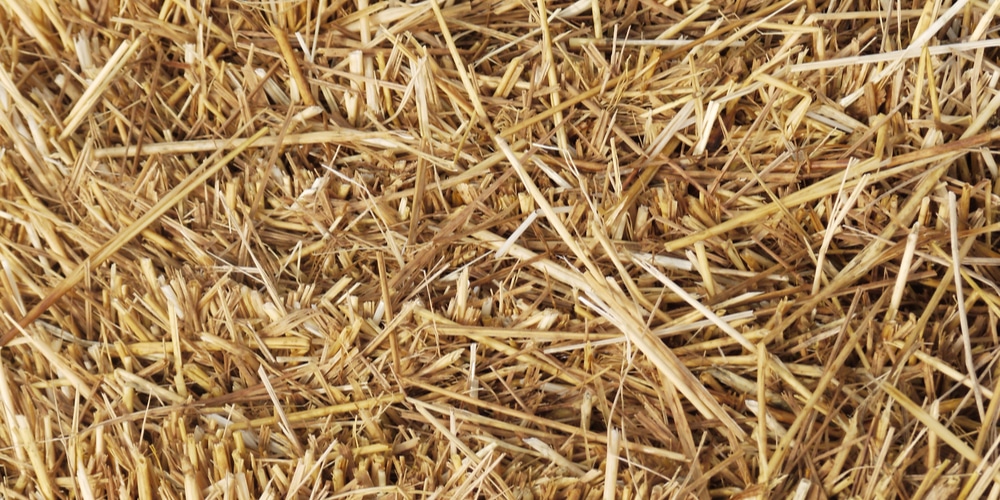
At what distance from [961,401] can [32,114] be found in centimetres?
131

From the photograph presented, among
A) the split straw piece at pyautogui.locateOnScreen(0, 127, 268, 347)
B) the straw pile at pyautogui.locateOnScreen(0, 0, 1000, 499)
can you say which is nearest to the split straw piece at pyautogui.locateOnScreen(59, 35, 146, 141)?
A: the straw pile at pyautogui.locateOnScreen(0, 0, 1000, 499)

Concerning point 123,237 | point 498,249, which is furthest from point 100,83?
point 498,249

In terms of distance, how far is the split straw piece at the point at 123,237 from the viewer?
108 cm

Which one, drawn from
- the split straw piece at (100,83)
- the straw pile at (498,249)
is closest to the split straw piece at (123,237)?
the straw pile at (498,249)

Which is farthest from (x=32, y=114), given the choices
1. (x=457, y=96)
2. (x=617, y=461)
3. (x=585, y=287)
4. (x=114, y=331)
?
(x=617, y=461)

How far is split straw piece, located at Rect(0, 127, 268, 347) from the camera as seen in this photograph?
1079 mm

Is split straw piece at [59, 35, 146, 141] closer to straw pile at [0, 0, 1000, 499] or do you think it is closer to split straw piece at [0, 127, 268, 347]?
straw pile at [0, 0, 1000, 499]

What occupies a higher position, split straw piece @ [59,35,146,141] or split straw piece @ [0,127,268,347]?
split straw piece @ [59,35,146,141]

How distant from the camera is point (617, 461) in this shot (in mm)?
920

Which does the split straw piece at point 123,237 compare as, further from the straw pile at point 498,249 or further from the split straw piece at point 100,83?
the split straw piece at point 100,83

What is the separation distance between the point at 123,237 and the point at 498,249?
0.53 metres

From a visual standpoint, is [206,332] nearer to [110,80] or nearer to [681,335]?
[110,80]

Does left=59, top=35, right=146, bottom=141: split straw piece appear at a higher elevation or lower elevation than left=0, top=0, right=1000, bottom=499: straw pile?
higher

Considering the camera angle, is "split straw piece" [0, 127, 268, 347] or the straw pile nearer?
the straw pile
